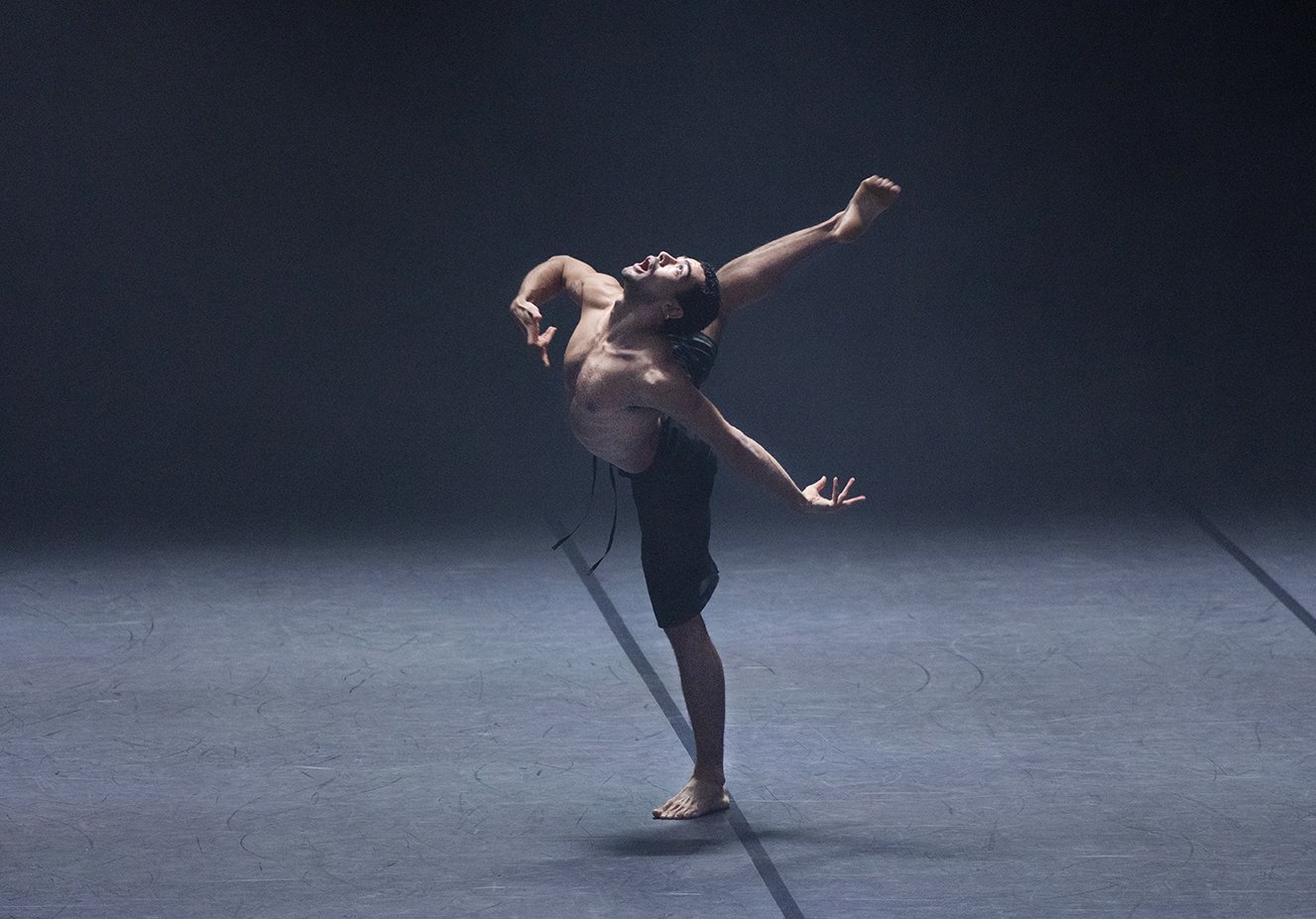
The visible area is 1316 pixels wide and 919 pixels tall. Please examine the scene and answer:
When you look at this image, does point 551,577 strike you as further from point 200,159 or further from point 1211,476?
point 200,159

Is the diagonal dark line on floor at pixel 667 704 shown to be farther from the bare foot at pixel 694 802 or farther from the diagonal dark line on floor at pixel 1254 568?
the diagonal dark line on floor at pixel 1254 568

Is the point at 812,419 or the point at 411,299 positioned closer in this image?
the point at 812,419

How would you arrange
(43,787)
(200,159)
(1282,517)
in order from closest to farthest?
(43,787)
(1282,517)
(200,159)

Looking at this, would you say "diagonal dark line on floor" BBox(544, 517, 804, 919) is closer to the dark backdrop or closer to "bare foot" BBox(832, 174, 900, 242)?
"bare foot" BBox(832, 174, 900, 242)

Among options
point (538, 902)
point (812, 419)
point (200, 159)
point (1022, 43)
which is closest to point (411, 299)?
point (200, 159)

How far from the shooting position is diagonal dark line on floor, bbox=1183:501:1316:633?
15.4 ft

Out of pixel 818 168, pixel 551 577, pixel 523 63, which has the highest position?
pixel 523 63

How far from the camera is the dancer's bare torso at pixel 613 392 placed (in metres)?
3.30

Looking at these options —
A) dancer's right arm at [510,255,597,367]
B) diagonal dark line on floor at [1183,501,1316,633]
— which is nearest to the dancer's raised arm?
dancer's right arm at [510,255,597,367]

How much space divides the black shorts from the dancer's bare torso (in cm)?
5

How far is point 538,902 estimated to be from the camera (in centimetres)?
306

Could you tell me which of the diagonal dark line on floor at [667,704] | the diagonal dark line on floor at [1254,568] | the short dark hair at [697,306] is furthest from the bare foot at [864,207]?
the diagonal dark line on floor at [1254,568]

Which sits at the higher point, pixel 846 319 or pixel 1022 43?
pixel 1022 43

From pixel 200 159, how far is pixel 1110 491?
4.11 m
